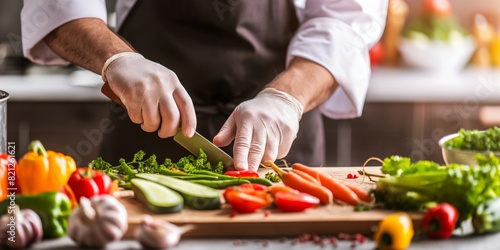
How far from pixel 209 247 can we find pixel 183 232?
5 cm

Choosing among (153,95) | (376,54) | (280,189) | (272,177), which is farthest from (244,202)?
(376,54)

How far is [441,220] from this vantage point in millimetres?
1430

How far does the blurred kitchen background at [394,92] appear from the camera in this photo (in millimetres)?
3404

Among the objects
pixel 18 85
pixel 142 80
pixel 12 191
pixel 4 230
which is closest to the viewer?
pixel 4 230

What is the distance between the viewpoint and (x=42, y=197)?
1420 millimetres

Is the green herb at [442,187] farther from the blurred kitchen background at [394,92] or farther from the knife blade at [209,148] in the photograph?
the blurred kitchen background at [394,92]

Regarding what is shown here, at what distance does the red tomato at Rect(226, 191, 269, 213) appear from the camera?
1.53m

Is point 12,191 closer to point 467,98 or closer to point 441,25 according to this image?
point 467,98

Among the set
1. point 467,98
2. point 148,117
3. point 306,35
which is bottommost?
point 467,98

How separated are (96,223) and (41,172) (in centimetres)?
33

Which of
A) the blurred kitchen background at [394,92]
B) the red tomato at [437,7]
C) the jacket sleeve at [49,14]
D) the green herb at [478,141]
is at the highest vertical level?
the jacket sleeve at [49,14]

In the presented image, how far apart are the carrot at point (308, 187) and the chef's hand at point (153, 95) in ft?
1.12

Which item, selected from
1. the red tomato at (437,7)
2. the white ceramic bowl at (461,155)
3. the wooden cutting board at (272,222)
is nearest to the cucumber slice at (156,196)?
the wooden cutting board at (272,222)

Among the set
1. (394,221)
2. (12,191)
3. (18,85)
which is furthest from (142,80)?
(18,85)
